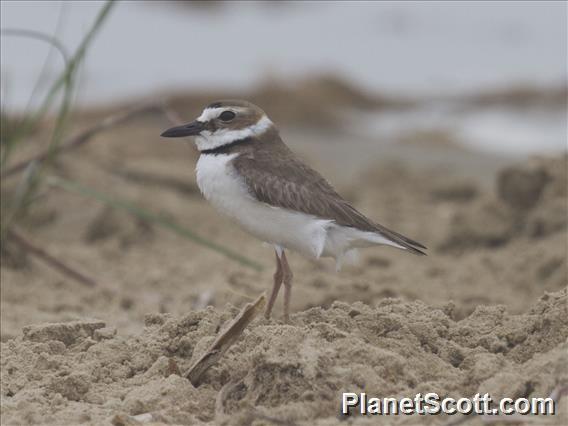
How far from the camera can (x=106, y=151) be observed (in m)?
11.0

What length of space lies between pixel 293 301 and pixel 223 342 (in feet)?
7.18

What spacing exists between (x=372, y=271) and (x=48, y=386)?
3.98m

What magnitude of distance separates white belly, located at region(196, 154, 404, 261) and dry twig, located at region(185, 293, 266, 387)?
2.95ft

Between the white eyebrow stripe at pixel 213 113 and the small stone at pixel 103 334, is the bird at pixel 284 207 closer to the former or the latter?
the white eyebrow stripe at pixel 213 113

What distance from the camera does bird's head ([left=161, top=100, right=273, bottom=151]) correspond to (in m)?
5.54

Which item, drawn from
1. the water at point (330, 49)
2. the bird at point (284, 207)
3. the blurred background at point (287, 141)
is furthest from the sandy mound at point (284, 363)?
the water at point (330, 49)

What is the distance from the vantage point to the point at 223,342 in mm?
4336

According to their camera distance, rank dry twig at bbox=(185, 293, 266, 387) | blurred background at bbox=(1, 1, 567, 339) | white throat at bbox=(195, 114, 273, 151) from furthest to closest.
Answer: blurred background at bbox=(1, 1, 567, 339) → white throat at bbox=(195, 114, 273, 151) → dry twig at bbox=(185, 293, 266, 387)

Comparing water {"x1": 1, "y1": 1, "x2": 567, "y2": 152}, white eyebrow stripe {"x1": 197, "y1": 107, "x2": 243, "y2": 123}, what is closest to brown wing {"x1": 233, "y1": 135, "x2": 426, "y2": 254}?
white eyebrow stripe {"x1": 197, "y1": 107, "x2": 243, "y2": 123}

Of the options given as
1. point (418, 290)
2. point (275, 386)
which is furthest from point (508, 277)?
point (275, 386)

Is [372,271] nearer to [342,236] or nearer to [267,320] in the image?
[342,236]

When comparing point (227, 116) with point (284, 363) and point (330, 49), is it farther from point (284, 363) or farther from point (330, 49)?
point (330, 49)

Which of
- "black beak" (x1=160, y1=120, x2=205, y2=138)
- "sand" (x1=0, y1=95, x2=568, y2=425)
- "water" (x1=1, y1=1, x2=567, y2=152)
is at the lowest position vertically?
"water" (x1=1, y1=1, x2=567, y2=152)

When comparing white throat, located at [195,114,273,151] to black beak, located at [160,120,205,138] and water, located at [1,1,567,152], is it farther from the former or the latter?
water, located at [1,1,567,152]
